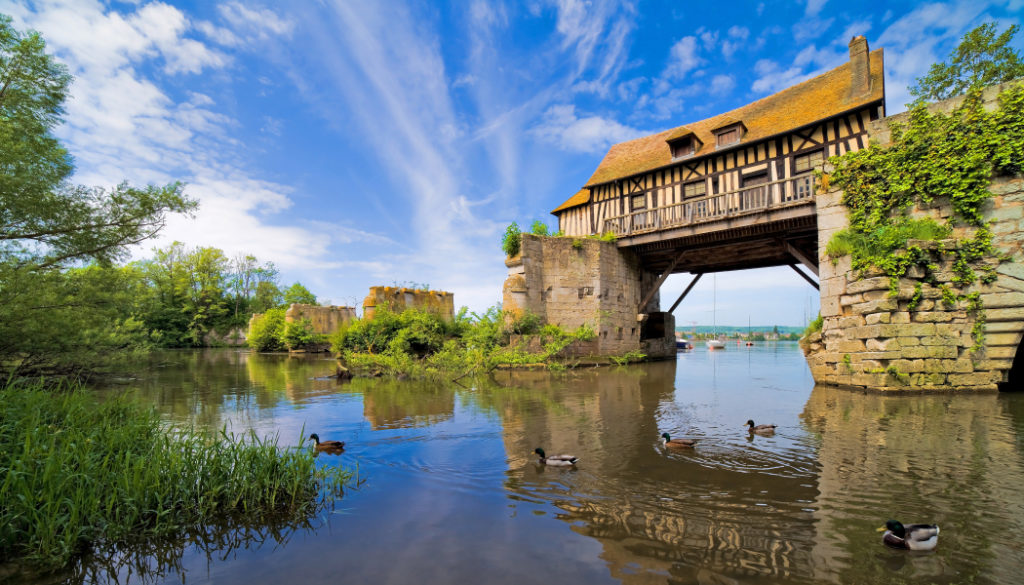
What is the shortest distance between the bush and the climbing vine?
3011cm

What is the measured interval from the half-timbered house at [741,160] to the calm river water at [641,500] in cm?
803

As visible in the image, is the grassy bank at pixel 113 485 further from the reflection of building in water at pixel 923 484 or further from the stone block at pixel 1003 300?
the stone block at pixel 1003 300

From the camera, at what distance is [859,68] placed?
1293 cm

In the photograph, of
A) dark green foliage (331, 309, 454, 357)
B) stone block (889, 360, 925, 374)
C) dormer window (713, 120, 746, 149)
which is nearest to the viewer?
stone block (889, 360, 925, 374)

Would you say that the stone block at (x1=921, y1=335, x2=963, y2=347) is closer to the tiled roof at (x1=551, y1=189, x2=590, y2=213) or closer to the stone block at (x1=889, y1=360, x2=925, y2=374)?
the stone block at (x1=889, y1=360, x2=925, y2=374)

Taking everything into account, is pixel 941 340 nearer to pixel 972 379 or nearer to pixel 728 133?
Answer: pixel 972 379

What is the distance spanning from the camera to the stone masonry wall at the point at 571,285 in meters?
15.3

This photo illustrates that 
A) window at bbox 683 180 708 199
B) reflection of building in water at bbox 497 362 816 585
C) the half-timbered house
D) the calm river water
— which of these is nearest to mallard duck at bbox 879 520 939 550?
the calm river water

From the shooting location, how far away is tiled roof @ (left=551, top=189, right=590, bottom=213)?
61.5 ft

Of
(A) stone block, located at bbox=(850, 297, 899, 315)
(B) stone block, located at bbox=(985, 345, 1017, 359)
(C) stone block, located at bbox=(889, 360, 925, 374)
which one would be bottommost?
(C) stone block, located at bbox=(889, 360, 925, 374)

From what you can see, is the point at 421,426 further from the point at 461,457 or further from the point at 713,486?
the point at 713,486

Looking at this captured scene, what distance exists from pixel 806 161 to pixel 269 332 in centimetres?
3062

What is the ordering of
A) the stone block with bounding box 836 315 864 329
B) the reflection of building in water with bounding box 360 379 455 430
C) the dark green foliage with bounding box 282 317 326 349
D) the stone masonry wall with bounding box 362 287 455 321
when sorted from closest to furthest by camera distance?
the reflection of building in water with bounding box 360 379 455 430 < the stone block with bounding box 836 315 864 329 < the stone masonry wall with bounding box 362 287 455 321 < the dark green foliage with bounding box 282 317 326 349

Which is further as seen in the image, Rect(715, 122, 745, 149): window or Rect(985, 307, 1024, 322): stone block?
Rect(715, 122, 745, 149): window
